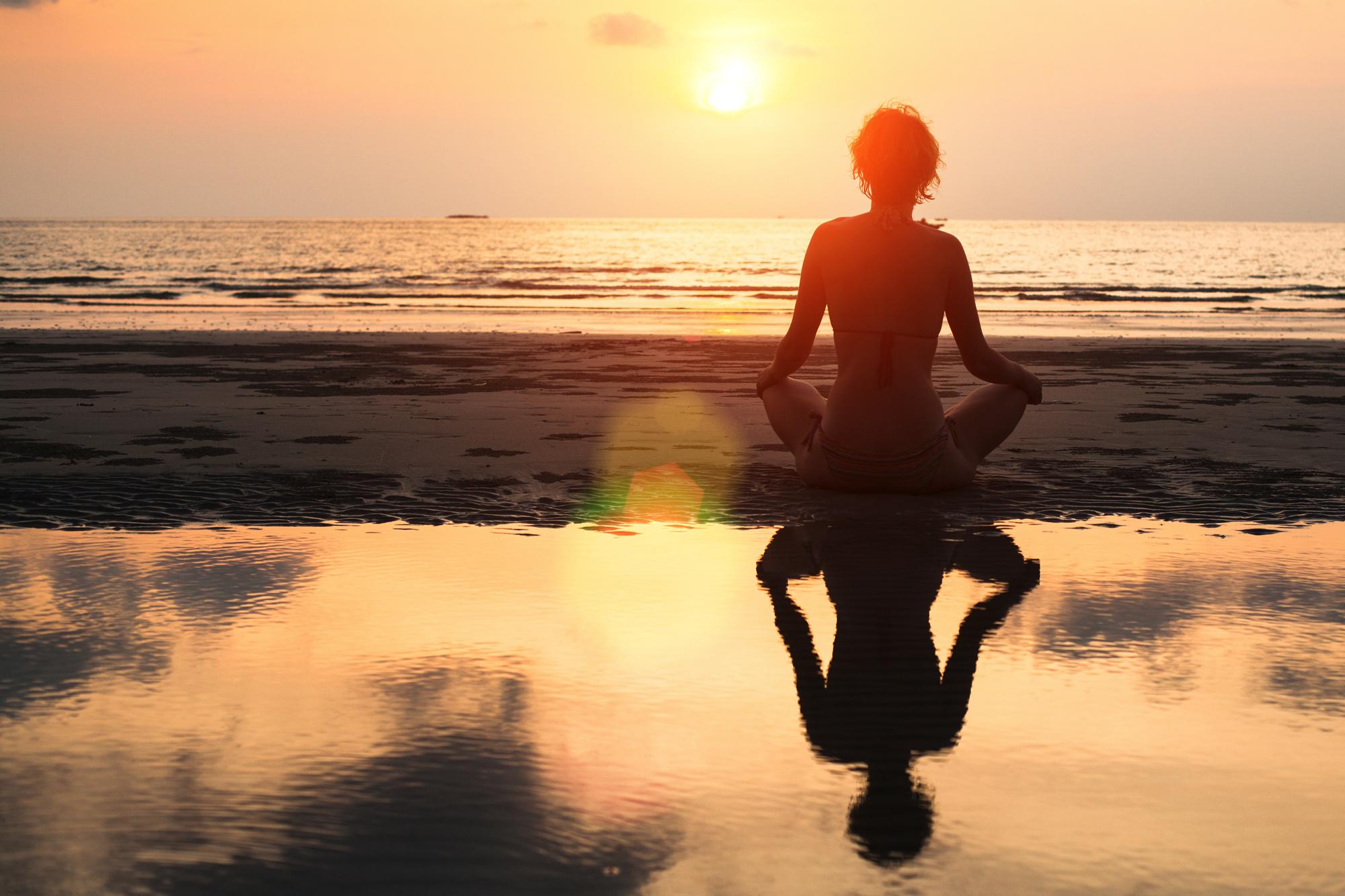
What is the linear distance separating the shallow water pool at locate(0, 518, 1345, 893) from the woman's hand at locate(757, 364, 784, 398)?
1.53 metres

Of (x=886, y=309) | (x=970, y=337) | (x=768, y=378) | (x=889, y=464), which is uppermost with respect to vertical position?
(x=886, y=309)

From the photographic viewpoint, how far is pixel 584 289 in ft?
142

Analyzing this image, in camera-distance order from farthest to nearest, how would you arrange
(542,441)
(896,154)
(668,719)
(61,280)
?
1. (61,280)
2. (542,441)
3. (896,154)
4. (668,719)

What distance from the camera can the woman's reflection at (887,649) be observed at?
2779 millimetres

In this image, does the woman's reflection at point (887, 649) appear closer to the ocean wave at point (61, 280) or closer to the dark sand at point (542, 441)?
the dark sand at point (542, 441)

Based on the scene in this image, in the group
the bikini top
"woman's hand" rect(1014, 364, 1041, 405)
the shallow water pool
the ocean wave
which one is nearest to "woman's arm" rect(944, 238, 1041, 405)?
"woman's hand" rect(1014, 364, 1041, 405)

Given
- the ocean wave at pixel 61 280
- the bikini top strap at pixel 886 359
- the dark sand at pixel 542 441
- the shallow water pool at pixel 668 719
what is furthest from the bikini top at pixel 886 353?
the ocean wave at pixel 61 280

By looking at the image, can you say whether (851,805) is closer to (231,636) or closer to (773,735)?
(773,735)

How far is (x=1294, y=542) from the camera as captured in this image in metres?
5.49

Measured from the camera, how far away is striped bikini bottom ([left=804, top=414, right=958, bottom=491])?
6293 mm

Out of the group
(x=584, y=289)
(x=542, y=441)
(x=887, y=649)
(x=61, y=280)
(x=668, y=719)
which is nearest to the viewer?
(x=668, y=719)

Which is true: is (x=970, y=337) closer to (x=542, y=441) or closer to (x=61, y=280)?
(x=542, y=441)

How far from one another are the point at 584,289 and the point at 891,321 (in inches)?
1487

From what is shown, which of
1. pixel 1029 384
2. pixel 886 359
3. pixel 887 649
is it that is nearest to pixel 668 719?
pixel 887 649
